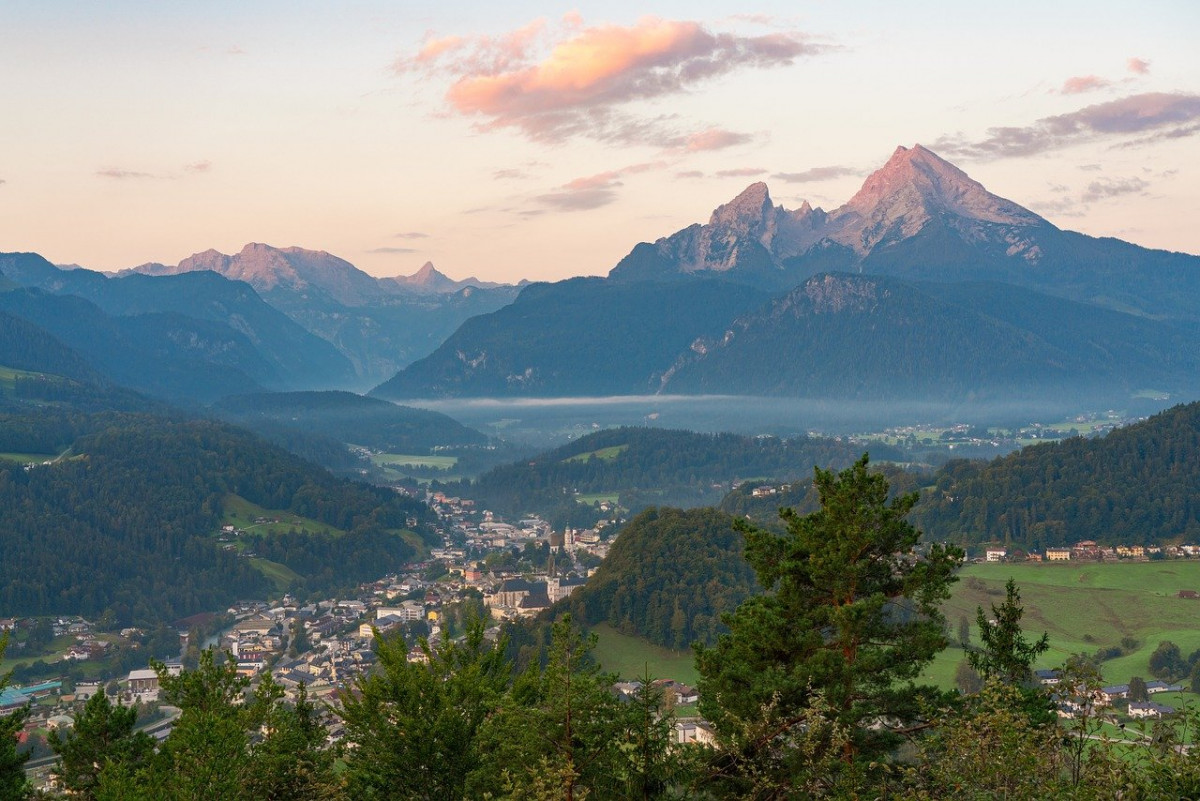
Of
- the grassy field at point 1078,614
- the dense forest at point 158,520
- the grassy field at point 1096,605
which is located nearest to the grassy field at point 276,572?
the dense forest at point 158,520

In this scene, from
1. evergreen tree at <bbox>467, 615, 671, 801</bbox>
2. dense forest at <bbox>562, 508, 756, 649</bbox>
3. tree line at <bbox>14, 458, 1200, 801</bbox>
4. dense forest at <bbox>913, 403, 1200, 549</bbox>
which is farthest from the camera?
dense forest at <bbox>913, 403, 1200, 549</bbox>

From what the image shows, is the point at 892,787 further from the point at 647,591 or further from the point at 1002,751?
the point at 647,591

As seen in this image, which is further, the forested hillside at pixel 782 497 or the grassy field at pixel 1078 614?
the forested hillside at pixel 782 497

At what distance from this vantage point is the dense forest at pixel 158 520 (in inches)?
5167

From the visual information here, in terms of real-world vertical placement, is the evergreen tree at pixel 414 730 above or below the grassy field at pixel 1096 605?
above

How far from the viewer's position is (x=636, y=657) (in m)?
79.7

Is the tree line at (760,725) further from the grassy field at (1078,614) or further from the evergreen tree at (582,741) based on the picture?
the grassy field at (1078,614)

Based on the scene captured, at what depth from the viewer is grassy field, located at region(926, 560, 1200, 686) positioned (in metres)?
77.7

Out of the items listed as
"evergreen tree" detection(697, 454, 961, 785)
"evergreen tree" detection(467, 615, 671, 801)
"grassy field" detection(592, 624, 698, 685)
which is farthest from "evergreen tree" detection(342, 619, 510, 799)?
"grassy field" detection(592, 624, 698, 685)

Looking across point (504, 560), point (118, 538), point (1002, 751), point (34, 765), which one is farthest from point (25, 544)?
point (1002, 751)

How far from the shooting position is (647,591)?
8981cm

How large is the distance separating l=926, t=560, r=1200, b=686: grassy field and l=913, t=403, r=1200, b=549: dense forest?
13103 mm

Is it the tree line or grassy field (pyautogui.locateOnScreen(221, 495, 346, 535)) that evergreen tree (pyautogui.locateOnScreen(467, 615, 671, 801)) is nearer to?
the tree line

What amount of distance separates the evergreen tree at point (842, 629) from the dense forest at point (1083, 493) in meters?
98.4
